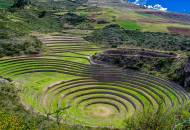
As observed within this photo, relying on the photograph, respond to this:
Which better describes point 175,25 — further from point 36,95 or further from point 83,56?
point 36,95

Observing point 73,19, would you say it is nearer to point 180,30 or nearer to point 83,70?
point 180,30

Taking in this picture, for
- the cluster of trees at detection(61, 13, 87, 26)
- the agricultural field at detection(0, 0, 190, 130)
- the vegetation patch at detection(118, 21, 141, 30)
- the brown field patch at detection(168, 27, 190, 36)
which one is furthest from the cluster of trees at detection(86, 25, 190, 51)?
the cluster of trees at detection(61, 13, 87, 26)

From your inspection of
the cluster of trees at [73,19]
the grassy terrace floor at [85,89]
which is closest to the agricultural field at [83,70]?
the grassy terrace floor at [85,89]

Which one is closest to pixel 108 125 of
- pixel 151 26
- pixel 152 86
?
pixel 152 86

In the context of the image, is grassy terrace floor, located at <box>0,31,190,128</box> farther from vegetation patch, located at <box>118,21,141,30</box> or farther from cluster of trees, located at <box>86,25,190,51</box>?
vegetation patch, located at <box>118,21,141,30</box>

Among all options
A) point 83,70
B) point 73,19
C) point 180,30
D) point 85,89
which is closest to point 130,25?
point 180,30

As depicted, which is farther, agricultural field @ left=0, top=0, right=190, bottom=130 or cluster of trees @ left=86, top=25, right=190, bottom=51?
cluster of trees @ left=86, top=25, right=190, bottom=51
